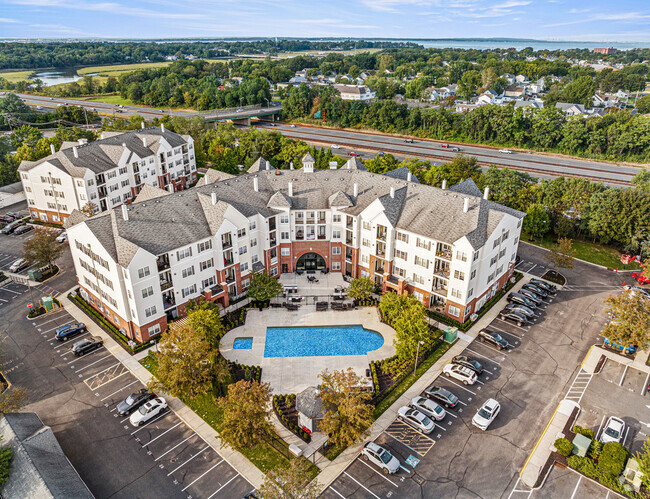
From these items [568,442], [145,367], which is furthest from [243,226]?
[568,442]

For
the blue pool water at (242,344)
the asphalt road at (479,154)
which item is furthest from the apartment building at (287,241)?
the asphalt road at (479,154)

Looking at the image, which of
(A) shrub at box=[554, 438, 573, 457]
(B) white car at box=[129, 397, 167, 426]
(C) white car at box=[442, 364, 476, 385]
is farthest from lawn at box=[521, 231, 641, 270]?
(B) white car at box=[129, 397, 167, 426]

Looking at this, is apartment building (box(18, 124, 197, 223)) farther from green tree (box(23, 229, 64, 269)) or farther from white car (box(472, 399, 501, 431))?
white car (box(472, 399, 501, 431))

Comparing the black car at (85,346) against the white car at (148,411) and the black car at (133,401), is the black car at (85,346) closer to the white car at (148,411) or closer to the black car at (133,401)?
the black car at (133,401)

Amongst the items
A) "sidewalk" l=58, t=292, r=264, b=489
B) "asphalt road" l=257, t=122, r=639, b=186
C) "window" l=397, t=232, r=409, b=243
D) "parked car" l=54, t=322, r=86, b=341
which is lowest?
"sidewalk" l=58, t=292, r=264, b=489

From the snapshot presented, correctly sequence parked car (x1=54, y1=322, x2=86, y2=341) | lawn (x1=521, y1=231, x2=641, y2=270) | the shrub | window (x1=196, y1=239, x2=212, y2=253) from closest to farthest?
the shrub
parked car (x1=54, y1=322, x2=86, y2=341)
window (x1=196, y1=239, x2=212, y2=253)
lawn (x1=521, y1=231, x2=641, y2=270)

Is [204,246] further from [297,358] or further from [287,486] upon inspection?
[287,486]
